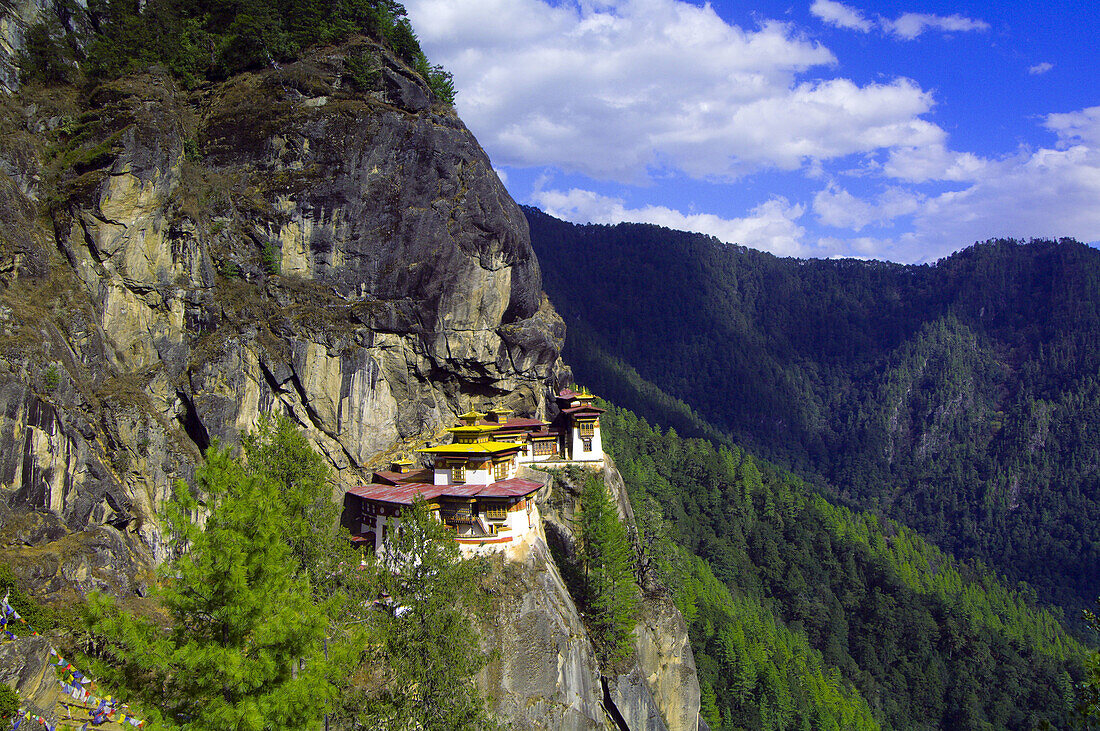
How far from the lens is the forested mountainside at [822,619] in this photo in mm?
67250

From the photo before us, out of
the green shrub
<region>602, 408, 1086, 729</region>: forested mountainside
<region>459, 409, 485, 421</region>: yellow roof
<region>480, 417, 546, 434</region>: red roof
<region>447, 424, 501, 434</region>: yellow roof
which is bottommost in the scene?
<region>602, 408, 1086, 729</region>: forested mountainside

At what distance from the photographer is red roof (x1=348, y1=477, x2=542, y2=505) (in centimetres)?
3538

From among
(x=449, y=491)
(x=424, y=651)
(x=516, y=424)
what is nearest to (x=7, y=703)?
(x=424, y=651)

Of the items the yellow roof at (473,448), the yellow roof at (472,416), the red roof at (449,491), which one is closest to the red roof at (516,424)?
the yellow roof at (472,416)

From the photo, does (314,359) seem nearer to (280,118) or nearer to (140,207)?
(140,207)

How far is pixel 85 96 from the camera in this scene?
44938mm

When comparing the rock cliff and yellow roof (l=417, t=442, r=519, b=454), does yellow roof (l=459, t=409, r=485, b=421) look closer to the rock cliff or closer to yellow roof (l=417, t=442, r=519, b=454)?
yellow roof (l=417, t=442, r=519, b=454)

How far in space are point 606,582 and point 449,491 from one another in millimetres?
10616

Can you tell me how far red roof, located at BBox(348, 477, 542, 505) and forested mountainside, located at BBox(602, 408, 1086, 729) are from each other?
27.9m

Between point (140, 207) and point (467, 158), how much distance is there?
72.4 feet

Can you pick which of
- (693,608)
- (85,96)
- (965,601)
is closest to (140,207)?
(85,96)

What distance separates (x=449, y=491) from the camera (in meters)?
36.3

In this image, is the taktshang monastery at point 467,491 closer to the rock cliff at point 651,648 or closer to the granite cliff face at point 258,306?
the granite cliff face at point 258,306

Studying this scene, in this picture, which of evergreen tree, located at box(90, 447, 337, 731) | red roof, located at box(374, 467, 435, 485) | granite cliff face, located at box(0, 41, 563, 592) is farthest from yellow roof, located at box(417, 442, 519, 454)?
evergreen tree, located at box(90, 447, 337, 731)
